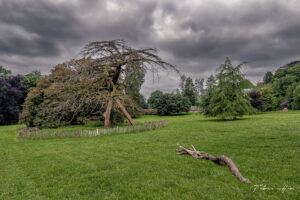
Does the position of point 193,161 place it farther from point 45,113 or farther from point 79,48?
point 45,113

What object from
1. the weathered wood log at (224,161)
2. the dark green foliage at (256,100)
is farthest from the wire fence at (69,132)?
the dark green foliage at (256,100)

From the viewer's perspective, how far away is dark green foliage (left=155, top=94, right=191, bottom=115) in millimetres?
49378

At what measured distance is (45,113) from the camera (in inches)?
811

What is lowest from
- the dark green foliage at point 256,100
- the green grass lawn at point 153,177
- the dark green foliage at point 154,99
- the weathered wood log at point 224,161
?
the green grass lawn at point 153,177

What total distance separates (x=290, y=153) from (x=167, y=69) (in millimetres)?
11259

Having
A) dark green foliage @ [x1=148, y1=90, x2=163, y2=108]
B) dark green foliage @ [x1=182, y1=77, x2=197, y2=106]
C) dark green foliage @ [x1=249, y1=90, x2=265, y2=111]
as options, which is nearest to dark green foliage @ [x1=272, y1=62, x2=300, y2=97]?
dark green foliage @ [x1=182, y1=77, x2=197, y2=106]

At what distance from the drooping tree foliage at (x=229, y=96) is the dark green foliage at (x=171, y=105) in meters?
24.4

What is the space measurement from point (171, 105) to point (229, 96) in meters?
25.6

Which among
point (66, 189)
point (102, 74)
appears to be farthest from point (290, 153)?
point (102, 74)

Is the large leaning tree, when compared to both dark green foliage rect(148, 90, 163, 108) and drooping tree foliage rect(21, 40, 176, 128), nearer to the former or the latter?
drooping tree foliage rect(21, 40, 176, 128)

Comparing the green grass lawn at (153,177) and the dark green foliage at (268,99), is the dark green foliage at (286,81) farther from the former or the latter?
the green grass lawn at (153,177)

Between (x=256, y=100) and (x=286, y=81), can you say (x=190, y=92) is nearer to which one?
(x=286, y=81)

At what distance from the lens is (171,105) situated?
49.3 m

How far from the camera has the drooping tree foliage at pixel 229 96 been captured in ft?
75.8
